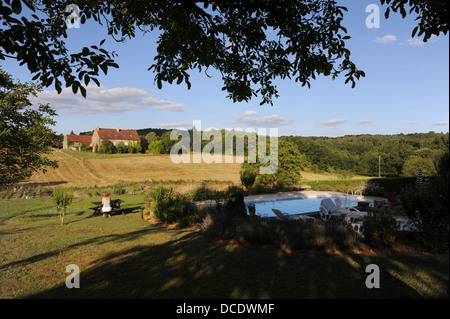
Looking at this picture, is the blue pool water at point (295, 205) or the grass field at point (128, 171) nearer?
the blue pool water at point (295, 205)

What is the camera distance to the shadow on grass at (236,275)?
180 inches

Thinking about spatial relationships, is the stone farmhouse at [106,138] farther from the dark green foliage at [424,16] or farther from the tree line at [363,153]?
the dark green foliage at [424,16]

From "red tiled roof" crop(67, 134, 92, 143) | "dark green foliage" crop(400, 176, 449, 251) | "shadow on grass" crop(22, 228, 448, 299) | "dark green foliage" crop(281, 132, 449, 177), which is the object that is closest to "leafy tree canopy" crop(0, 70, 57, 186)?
"shadow on grass" crop(22, 228, 448, 299)

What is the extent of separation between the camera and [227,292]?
4.64m

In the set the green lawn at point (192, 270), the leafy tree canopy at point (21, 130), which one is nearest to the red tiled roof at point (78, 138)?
the leafy tree canopy at point (21, 130)

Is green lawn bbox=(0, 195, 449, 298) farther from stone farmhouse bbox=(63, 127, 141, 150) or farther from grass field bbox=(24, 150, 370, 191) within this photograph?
stone farmhouse bbox=(63, 127, 141, 150)

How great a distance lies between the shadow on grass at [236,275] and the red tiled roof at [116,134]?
276 ft

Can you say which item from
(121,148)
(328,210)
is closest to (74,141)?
(121,148)

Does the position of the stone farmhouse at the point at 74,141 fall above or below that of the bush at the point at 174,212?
above

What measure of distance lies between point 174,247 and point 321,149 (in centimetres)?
6222

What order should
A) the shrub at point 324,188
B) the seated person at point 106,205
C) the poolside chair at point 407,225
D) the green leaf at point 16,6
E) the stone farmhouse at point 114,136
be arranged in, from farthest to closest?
the stone farmhouse at point 114,136 → the shrub at point 324,188 → the seated person at point 106,205 → the poolside chair at point 407,225 → the green leaf at point 16,6
